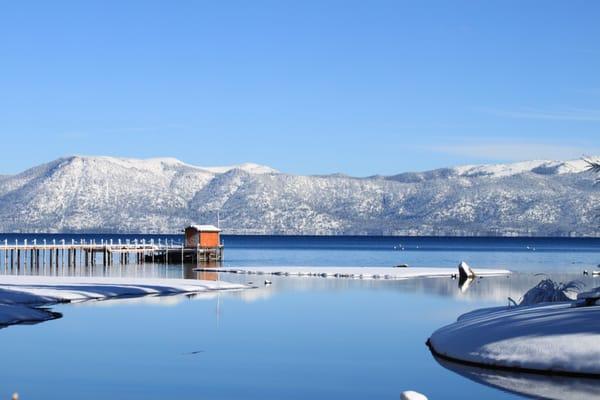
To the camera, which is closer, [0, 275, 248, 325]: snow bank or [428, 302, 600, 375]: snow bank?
[428, 302, 600, 375]: snow bank

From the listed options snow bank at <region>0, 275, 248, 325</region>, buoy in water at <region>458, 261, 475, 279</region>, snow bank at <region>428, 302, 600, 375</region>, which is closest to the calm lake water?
snow bank at <region>428, 302, 600, 375</region>

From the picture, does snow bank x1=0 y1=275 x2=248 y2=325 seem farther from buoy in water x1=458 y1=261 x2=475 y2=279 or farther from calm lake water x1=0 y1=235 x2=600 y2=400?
buoy in water x1=458 y1=261 x2=475 y2=279

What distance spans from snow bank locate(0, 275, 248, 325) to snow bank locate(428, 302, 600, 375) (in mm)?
18075

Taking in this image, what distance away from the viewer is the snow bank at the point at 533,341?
2748cm

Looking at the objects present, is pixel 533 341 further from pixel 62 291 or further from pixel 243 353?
pixel 62 291

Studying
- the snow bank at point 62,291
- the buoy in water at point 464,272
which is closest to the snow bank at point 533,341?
the snow bank at point 62,291

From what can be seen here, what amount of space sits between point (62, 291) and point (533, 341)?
3292 cm

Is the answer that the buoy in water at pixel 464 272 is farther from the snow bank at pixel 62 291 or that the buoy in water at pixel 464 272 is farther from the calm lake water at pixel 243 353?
the calm lake water at pixel 243 353

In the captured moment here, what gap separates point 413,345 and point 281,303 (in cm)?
1914

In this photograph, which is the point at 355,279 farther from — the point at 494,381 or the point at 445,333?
the point at 494,381

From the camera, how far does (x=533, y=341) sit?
28.9m

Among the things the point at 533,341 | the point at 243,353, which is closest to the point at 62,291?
the point at 243,353

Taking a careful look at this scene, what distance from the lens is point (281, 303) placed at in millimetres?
54562

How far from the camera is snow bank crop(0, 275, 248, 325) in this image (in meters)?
43.6
